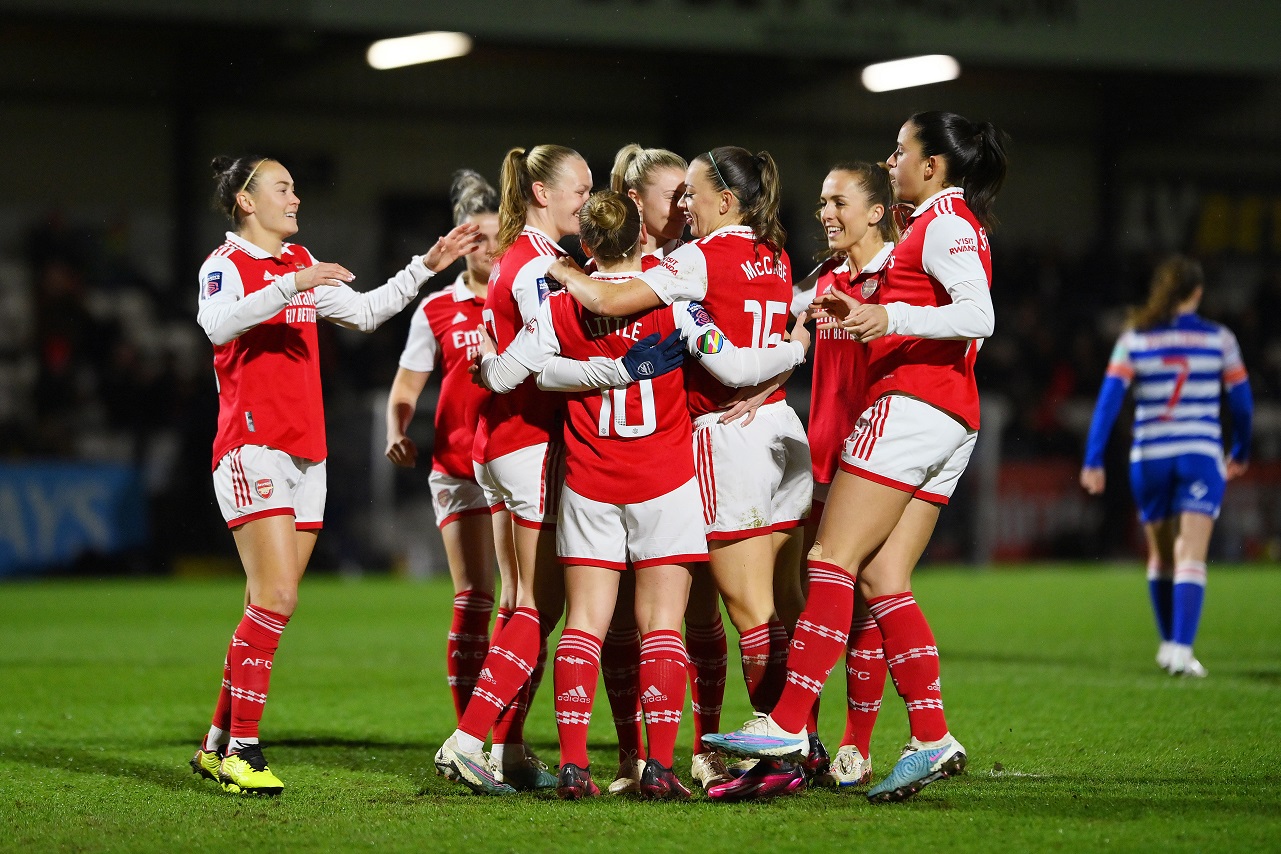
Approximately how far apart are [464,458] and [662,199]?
120cm

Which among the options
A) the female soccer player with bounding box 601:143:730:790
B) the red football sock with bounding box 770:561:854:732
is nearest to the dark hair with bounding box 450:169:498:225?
the female soccer player with bounding box 601:143:730:790

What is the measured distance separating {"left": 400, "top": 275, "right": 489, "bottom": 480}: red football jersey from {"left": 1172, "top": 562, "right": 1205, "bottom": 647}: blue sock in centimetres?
420

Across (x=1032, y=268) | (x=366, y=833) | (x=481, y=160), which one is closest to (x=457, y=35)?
(x=481, y=160)

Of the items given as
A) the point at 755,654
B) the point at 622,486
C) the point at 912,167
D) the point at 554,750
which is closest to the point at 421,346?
the point at 622,486

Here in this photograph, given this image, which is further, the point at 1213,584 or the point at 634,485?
the point at 1213,584

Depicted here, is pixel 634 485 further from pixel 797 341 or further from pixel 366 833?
pixel 366 833

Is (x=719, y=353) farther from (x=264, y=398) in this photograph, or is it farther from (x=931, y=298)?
(x=264, y=398)

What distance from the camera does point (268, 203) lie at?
5.13 metres

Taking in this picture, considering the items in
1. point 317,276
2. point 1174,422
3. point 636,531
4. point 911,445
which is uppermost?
point 317,276

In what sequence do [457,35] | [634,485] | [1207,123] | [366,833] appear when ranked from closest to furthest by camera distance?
[366,833] < [634,485] < [457,35] < [1207,123]

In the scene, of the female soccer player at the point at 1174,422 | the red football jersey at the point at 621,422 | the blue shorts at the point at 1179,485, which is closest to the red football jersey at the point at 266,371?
the red football jersey at the point at 621,422

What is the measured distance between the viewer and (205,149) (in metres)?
18.3

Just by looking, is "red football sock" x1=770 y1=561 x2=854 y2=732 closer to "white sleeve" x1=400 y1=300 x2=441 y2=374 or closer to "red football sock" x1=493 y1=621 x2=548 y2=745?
"red football sock" x1=493 y1=621 x2=548 y2=745

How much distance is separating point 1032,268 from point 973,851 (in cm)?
1702
